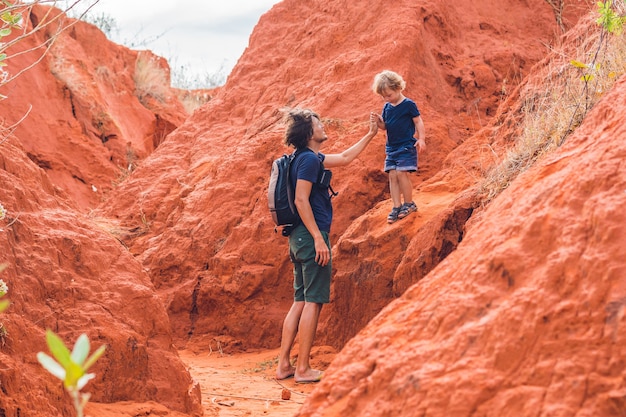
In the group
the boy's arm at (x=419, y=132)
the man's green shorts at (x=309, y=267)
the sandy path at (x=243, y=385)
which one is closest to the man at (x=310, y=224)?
the man's green shorts at (x=309, y=267)

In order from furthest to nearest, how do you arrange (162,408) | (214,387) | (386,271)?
(386,271) → (214,387) → (162,408)

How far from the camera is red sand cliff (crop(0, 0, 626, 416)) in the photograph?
2.35 m

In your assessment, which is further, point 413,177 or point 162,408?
point 413,177

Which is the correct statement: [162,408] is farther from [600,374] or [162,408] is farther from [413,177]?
[413,177]

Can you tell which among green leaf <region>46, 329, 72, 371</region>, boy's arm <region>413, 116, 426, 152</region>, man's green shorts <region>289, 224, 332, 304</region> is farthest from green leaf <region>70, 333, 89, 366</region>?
boy's arm <region>413, 116, 426, 152</region>

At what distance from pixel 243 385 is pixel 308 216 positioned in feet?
4.76

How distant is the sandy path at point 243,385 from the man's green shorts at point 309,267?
0.67 meters

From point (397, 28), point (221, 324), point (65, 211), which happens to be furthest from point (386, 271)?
point (397, 28)

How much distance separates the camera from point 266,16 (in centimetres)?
1109

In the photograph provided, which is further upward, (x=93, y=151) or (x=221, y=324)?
(x=93, y=151)

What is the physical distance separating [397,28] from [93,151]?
25.0 ft

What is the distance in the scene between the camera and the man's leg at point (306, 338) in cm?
574

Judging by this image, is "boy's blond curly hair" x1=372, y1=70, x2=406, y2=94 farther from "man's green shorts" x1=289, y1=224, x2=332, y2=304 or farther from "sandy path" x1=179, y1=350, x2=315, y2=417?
"sandy path" x1=179, y1=350, x2=315, y2=417

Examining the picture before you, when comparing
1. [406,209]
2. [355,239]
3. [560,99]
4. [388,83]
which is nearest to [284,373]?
[355,239]
